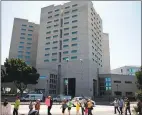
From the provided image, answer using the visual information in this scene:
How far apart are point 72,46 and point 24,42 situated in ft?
145

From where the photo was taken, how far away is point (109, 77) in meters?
84.7

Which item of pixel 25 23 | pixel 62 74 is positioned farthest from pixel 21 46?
pixel 62 74

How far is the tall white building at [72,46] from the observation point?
3029 inches

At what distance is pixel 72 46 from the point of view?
82.0m

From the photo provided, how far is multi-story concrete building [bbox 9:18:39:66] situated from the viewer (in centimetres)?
11406

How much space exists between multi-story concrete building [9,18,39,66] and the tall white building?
26235mm

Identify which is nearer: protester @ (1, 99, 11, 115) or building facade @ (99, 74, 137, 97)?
protester @ (1, 99, 11, 115)

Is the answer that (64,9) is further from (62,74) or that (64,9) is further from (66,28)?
(62,74)

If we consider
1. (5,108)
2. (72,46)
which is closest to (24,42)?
(72,46)

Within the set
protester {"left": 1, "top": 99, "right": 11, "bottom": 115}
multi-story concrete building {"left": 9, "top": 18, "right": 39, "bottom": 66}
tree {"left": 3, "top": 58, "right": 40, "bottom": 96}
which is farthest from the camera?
multi-story concrete building {"left": 9, "top": 18, "right": 39, "bottom": 66}

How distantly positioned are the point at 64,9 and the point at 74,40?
54.4 ft

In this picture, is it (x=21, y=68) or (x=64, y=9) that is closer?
(x=21, y=68)

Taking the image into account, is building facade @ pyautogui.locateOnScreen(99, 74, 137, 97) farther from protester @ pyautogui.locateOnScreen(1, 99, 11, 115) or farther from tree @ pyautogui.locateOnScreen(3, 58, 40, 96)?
protester @ pyautogui.locateOnScreen(1, 99, 11, 115)

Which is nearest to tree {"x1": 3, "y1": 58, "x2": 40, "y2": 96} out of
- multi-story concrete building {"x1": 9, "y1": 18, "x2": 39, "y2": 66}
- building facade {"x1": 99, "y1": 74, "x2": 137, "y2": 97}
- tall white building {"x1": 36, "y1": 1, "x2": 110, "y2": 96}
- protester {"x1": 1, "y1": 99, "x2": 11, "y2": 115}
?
tall white building {"x1": 36, "y1": 1, "x2": 110, "y2": 96}
